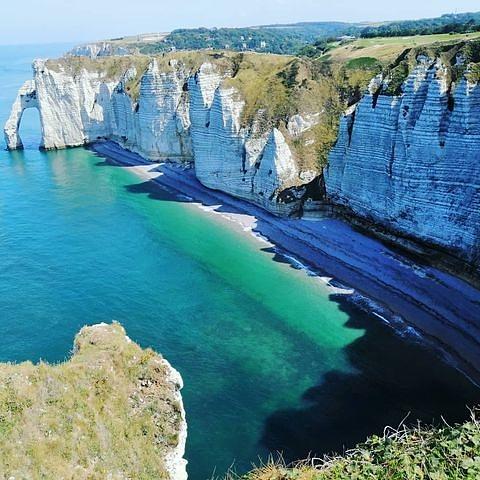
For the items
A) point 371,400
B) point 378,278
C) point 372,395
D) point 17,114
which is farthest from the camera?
point 17,114

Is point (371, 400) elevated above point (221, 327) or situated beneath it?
situated beneath

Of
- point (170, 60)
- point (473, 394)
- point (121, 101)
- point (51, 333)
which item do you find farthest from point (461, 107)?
point (121, 101)

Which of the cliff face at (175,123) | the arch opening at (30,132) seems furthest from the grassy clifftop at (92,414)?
the arch opening at (30,132)

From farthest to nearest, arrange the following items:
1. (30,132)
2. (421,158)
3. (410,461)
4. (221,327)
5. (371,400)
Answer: (30,132), (421,158), (221,327), (371,400), (410,461)

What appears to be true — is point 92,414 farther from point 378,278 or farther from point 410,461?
point 378,278

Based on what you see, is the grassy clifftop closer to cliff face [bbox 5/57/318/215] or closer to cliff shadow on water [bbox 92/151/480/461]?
cliff shadow on water [bbox 92/151/480/461]

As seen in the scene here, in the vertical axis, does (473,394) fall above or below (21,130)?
below

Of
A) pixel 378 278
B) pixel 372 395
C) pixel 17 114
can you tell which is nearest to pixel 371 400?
pixel 372 395

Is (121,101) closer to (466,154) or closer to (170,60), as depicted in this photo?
(170,60)
